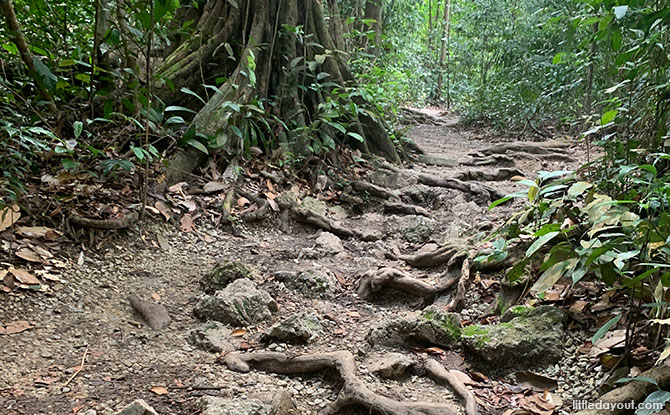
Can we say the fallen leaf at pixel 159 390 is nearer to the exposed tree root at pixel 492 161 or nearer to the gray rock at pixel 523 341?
the gray rock at pixel 523 341

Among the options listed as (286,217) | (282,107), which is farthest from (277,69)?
(286,217)

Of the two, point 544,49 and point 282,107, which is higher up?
point 544,49

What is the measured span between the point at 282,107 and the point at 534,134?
16.4ft

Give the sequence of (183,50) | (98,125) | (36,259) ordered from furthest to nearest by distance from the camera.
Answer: (183,50)
(98,125)
(36,259)

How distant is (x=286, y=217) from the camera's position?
4559mm

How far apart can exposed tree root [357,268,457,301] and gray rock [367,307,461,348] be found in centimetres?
58

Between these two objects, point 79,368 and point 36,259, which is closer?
point 79,368

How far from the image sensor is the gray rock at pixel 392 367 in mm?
2359

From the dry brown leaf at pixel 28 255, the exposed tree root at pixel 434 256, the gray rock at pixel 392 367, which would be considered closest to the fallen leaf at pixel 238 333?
the gray rock at pixel 392 367

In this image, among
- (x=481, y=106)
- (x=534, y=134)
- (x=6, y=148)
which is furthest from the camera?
(x=481, y=106)

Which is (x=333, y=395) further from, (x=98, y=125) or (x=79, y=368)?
(x=98, y=125)

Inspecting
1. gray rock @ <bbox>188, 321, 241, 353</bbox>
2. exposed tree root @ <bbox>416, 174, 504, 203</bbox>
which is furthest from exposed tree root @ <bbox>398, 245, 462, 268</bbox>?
gray rock @ <bbox>188, 321, 241, 353</bbox>

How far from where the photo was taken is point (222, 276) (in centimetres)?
323

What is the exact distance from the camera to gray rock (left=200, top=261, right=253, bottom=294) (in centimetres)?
322
